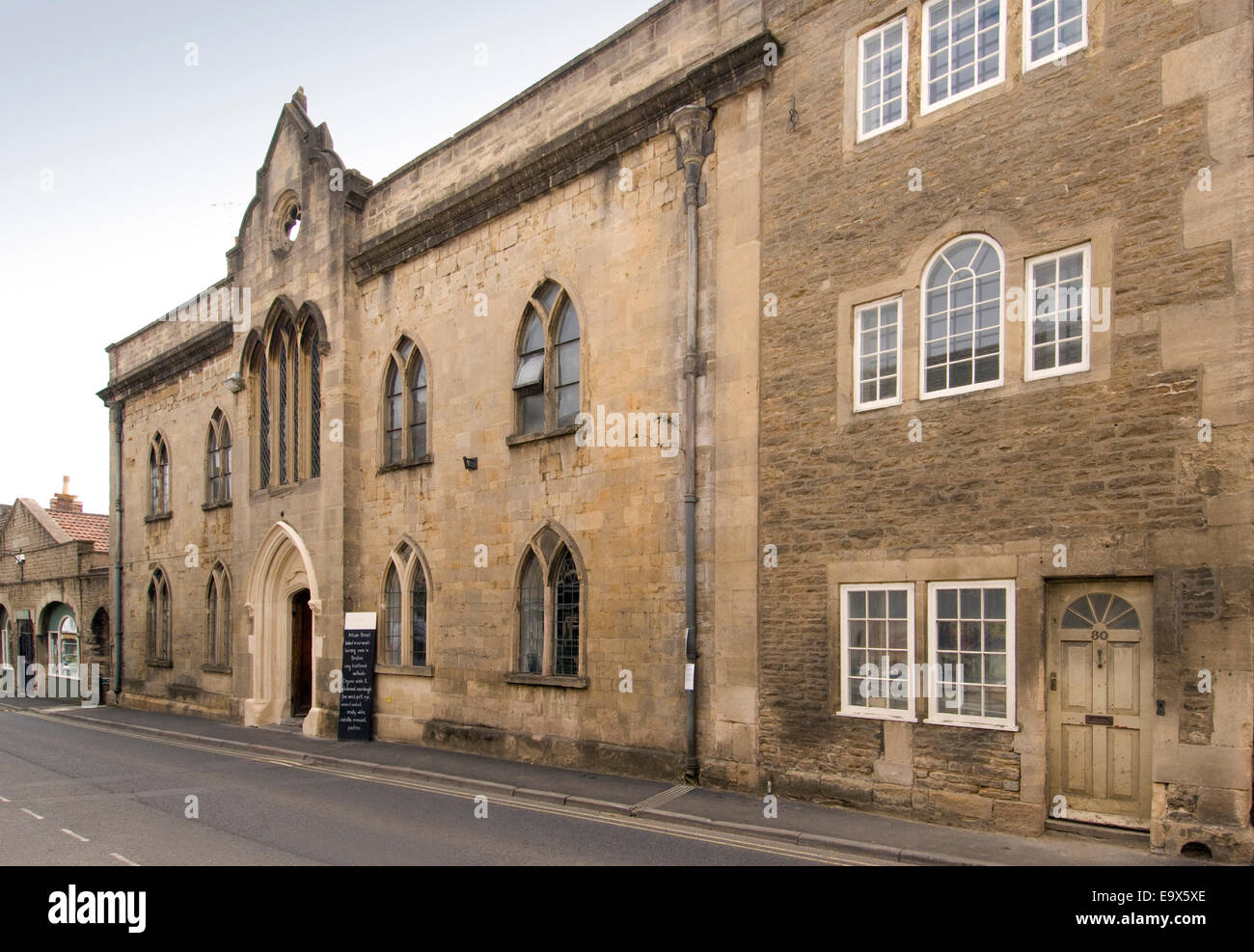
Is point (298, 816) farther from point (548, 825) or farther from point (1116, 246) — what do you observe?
point (1116, 246)

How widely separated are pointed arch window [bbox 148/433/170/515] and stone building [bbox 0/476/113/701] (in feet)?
14.5

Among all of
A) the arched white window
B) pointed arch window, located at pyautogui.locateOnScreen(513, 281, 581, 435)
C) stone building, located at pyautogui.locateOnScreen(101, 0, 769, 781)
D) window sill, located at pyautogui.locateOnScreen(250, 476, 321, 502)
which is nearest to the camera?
the arched white window

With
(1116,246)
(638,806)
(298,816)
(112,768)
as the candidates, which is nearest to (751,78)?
(1116,246)

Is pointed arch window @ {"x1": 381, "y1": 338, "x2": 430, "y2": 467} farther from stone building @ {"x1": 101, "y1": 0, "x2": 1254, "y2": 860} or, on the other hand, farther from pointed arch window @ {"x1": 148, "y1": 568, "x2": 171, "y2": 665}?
pointed arch window @ {"x1": 148, "y1": 568, "x2": 171, "y2": 665}

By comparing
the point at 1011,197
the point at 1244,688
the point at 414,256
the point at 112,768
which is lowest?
the point at 112,768

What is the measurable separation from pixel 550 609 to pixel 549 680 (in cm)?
107

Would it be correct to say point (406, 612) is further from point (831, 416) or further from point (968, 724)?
point (968, 724)

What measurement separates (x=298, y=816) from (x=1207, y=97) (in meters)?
11.9

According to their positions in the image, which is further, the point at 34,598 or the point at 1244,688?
the point at 34,598

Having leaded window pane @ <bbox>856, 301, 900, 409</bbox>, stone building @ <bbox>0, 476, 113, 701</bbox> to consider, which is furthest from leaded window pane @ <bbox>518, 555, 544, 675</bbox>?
stone building @ <bbox>0, 476, 113, 701</bbox>

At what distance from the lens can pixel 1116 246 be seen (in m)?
8.50

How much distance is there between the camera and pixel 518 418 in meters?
14.7

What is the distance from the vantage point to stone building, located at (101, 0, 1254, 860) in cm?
814

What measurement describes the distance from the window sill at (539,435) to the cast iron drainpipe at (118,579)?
18480mm
